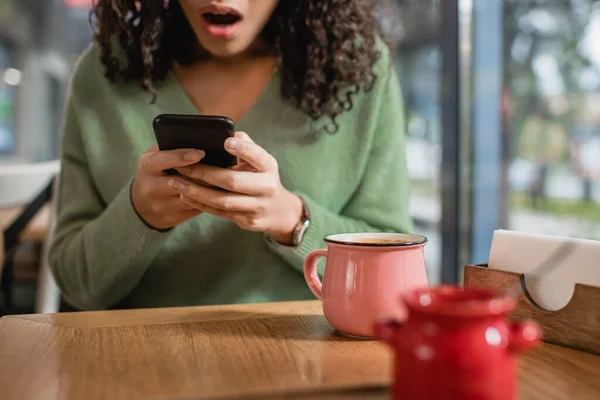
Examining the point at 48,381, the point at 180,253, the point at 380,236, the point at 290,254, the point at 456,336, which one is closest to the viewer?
the point at 456,336

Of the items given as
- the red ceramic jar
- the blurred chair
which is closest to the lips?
the red ceramic jar

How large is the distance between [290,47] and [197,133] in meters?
0.55

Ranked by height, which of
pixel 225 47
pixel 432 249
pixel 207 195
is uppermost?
pixel 225 47

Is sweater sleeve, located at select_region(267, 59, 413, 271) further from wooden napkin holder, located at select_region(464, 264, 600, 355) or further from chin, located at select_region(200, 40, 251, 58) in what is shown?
wooden napkin holder, located at select_region(464, 264, 600, 355)

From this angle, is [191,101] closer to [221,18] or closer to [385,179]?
[221,18]

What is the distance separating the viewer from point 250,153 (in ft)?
2.88

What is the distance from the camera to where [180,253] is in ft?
4.10

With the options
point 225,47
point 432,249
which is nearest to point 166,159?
point 225,47

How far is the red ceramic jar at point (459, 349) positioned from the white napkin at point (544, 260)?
31 cm

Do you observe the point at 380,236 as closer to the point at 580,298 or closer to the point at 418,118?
the point at 580,298

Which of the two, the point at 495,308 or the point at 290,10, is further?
the point at 290,10

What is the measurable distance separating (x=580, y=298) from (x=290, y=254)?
0.52m

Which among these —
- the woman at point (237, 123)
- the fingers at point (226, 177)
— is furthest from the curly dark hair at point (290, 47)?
the fingers at point (226, 177)

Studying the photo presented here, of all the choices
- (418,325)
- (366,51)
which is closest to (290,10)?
(366,51)
